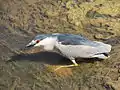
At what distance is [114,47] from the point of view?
247 inches

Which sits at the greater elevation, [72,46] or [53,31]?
[72,46]

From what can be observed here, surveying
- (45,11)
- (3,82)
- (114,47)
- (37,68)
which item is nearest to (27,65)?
(37,68)

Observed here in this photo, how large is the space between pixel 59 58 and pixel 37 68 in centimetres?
53

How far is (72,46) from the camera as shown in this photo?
5.71 m

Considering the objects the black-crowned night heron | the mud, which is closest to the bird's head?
the black-crowned night heron

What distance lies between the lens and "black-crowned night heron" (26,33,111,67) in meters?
5.71

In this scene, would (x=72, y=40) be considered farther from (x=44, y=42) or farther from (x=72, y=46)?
(x=44, y=42)

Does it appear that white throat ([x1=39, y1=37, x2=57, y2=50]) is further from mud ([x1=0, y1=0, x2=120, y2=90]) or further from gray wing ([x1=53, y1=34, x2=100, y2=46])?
mud ([x1=0, y1=0, x2=120, y2=90])

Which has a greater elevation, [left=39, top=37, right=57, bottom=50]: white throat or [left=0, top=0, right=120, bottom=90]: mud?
[left=39, top=37, right=57, bottom=50]: white throat

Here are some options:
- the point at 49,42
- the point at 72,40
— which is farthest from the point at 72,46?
the point at 49,42

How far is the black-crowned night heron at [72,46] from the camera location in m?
5.71

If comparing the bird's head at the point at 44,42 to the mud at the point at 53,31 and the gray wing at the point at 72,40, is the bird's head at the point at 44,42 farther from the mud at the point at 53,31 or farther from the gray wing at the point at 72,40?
the mud at the point at 53,31

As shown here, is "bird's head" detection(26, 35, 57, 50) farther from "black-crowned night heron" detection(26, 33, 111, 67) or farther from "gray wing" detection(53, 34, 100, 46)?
"gray wing" detection(53, 34, 100, 46)

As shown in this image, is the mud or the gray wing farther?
the gray wing
